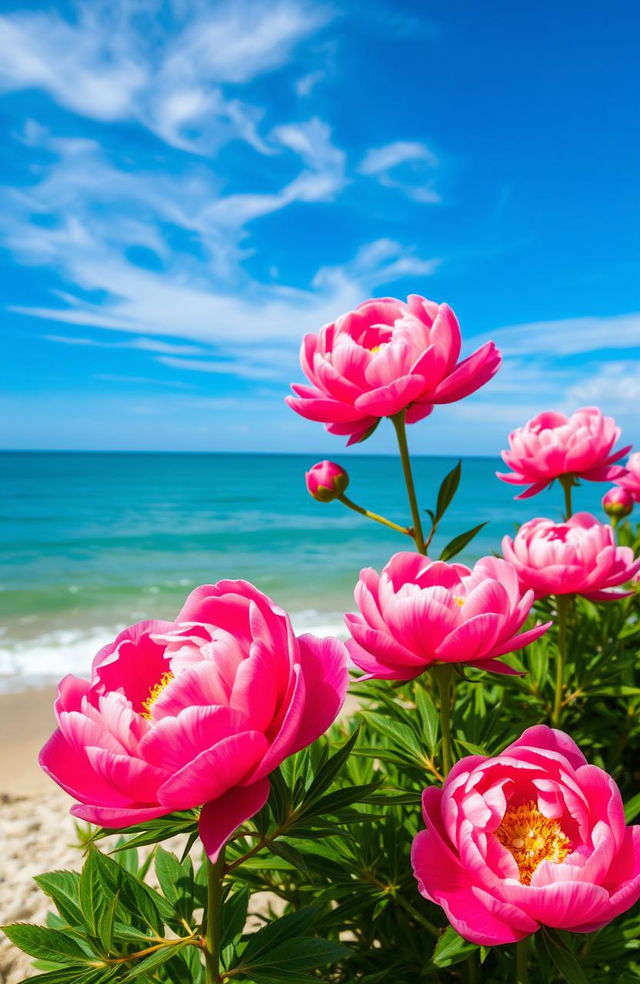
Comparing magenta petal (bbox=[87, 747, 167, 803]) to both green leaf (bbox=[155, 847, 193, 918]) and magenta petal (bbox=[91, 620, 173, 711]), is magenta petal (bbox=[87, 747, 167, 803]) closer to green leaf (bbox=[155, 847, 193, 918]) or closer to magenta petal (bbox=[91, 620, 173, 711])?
magenta petal (bbox=[91, 620, 173, 711])

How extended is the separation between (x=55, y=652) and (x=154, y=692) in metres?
5.91

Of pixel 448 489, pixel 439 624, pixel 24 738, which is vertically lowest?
pixel 24 738

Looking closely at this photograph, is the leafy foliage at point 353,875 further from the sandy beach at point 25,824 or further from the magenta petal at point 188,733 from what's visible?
the sandy beach at point 25,824

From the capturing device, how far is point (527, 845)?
615 millimetres

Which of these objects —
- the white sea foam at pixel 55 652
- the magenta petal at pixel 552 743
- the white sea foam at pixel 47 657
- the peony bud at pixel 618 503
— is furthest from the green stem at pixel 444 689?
the white sea foam at pixel 47 657

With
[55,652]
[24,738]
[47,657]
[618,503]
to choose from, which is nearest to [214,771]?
[618,503]

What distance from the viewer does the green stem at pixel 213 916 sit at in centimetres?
55

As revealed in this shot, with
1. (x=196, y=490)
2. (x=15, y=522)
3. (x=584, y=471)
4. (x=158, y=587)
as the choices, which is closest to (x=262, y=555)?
(x=158, y=587)

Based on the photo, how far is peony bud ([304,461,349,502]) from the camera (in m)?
1.04

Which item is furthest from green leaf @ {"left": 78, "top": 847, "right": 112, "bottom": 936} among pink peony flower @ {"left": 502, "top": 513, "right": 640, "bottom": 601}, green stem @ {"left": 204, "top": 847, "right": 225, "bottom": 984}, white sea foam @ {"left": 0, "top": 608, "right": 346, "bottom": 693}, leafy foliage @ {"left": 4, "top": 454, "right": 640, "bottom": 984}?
white sea foam @ {"left": 0, "top": 608, "right": 346, "bottom": 693}

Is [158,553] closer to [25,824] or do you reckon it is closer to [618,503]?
[25,824]

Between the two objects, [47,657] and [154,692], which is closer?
[154,692]

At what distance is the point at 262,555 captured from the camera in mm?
13227

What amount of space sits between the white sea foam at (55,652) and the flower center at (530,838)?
4357mm
